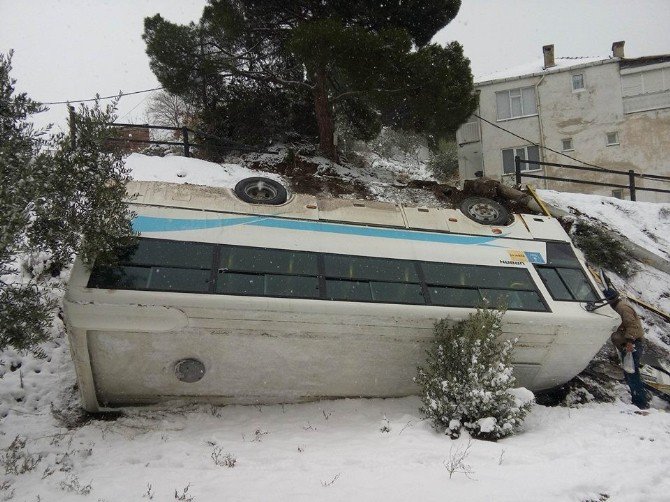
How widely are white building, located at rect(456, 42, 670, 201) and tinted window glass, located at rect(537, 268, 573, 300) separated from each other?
50.8 feet

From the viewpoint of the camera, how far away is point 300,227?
7789 mm

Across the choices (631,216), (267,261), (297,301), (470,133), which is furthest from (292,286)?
(470,133)

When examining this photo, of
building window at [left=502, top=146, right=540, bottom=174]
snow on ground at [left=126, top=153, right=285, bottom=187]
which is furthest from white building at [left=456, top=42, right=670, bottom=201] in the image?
snow on ground at [left=126, top=153, right=285, bottom=187]

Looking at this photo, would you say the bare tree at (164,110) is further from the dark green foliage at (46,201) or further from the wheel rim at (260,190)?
the dark green foliage at (46,201)

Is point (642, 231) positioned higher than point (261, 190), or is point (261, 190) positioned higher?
point (261, 190)

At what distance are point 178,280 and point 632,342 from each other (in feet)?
23.6

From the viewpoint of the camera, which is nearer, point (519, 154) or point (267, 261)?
point (267, 261)

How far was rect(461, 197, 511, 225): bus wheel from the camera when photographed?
29.6ft

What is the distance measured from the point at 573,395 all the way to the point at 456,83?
28.4ft

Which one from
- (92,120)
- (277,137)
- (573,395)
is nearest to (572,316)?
(573,395)

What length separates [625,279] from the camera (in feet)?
36.6

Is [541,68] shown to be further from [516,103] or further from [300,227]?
[300,227]

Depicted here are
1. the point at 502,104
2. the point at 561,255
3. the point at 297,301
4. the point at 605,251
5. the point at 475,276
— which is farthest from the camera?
the point at 502,104

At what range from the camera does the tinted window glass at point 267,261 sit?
275 inches
